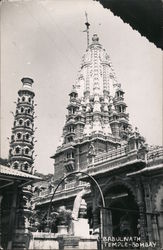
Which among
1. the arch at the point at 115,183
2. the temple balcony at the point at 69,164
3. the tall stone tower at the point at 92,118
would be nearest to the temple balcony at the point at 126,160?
the arch at the point at 115,183

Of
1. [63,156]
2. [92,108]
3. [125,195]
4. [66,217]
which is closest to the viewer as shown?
[66,217]

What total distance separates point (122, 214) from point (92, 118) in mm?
19652

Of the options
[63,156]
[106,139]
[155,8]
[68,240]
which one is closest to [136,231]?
[68,240]

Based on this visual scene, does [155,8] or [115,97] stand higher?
[115,97]

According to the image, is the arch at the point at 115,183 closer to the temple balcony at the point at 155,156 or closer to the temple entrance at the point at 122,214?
the temple entrance at the point at 122,214

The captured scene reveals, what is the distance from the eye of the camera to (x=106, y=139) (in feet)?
126

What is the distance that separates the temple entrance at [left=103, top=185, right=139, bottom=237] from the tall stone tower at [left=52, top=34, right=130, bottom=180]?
11.1m

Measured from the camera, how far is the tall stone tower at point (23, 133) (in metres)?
36.0

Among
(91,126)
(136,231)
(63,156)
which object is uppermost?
(91,126)

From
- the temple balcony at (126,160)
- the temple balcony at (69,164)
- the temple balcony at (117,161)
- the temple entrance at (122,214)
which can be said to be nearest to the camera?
the temple balcony at (126,160)

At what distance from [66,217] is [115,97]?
33.5 meters

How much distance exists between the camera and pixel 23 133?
125ft

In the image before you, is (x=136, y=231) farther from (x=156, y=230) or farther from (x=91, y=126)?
(x=91, y=126)

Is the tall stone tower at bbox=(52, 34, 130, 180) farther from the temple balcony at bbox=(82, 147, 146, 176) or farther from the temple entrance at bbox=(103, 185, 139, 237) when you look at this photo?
the temple entrance at bbox=(103, 185, 139, 237)
